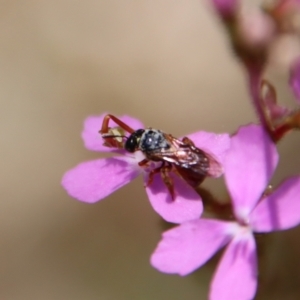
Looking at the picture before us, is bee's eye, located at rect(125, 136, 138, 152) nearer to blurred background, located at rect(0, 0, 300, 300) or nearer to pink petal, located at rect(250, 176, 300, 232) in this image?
pink petal, located at rect(250, 176, 300, 232)

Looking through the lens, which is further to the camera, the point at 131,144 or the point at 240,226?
the point at 131,144

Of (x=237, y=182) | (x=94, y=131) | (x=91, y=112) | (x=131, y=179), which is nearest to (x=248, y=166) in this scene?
(x=237, y=182)

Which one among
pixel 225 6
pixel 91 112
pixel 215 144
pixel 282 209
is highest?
pixel 225 6

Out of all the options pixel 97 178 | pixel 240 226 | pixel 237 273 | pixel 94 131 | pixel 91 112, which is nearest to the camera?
pixel 237 273

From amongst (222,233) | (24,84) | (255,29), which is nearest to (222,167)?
(222,233)

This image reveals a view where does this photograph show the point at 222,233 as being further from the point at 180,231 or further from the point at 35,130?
the point at 35,130

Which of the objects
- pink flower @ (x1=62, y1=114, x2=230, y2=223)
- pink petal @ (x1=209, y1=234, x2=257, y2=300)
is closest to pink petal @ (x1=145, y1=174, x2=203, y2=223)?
pink flower @ (x1=62, y1=114, x2=230, y2=223)

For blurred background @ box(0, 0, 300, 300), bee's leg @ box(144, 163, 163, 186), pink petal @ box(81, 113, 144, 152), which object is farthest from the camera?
blurred background @ box(0, 0, 300, 300)

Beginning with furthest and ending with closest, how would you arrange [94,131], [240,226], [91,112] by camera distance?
[91,112] → [94,131] → [240,226]

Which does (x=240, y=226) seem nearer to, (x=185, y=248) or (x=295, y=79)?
(x=185, y=248)
